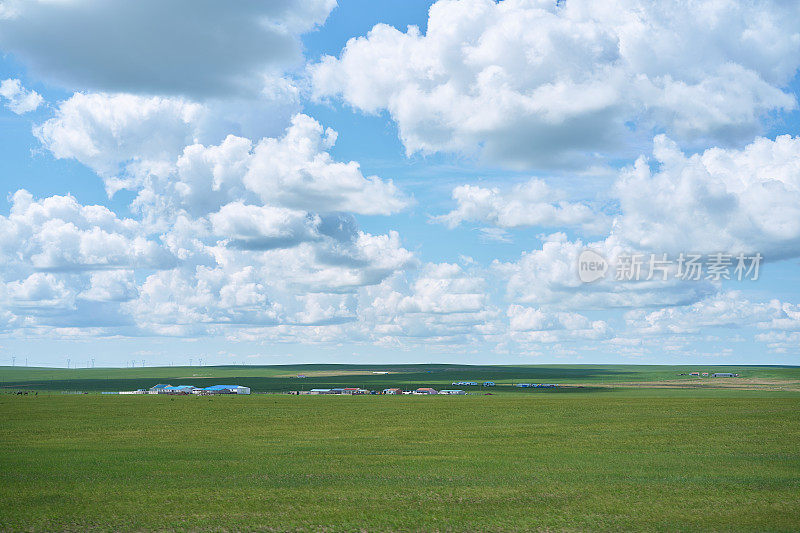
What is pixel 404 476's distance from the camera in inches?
1515

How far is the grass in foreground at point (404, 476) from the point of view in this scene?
28688mm

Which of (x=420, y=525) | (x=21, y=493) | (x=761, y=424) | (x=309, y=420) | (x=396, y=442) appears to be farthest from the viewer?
(x=309, y=420)

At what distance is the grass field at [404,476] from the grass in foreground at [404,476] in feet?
0.42

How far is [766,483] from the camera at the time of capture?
36.1 metres

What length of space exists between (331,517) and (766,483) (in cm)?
2352

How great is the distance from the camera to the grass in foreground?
Result: 2869 cm

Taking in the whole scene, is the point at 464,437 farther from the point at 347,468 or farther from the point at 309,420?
the point at 309,420

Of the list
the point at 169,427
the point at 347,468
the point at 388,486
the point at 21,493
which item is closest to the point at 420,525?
the point at 388,486

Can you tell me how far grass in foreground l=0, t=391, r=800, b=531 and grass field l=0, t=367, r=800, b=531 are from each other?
0.42 ft

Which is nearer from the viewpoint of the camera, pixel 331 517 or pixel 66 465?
pixel 331 517

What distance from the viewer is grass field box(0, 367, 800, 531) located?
93.9ft

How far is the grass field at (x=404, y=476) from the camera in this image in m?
28.6

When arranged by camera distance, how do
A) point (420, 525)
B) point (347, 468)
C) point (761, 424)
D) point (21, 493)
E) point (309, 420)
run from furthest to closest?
point (309, 420), point (761, 424), point (347, 468), point (21, 493), point (420, 525)

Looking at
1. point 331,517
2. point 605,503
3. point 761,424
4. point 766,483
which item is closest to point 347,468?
point 331,517
